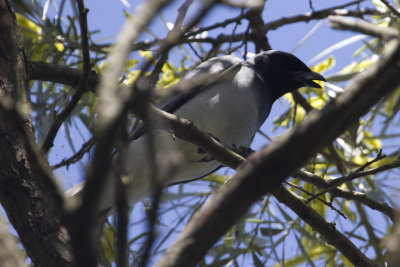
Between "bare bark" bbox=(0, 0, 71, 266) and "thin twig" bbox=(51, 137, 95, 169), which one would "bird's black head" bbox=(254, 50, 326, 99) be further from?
"bare bark" bbox=(0, 0, 71, 266)

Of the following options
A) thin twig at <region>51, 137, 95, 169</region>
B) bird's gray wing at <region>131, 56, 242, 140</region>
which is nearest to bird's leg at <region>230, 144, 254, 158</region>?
bird's gray wing at <region>131, 56, 242, 140</region>

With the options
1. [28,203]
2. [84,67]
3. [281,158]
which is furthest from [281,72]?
[281,158]

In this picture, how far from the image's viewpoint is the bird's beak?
414 cm

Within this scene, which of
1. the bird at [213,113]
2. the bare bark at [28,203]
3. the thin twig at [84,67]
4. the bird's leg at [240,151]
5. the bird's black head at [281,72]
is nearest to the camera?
the bare bark at [28,203]

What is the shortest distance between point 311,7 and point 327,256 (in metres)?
1.92

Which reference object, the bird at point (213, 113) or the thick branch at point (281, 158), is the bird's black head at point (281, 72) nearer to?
the bird at point (213, 113)

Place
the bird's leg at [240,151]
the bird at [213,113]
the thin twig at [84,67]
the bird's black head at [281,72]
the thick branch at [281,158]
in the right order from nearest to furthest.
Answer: the thick branch at [281,158]
the thin twig at [84,67]
the bird's leg at [240,151]
the bird at [213,113]
the bird's black head at [281,72]

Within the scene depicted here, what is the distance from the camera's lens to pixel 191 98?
3721 millimetres

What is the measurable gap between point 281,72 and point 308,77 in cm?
27

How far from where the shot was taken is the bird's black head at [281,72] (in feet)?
14.0

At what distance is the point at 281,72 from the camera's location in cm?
436

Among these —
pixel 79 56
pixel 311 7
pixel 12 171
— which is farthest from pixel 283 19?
pixel 12 171

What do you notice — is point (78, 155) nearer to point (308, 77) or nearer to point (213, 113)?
point (213, 113)

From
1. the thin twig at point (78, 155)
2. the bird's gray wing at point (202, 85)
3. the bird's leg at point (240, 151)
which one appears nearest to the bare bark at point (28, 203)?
the thin twig at point (78, 155)
